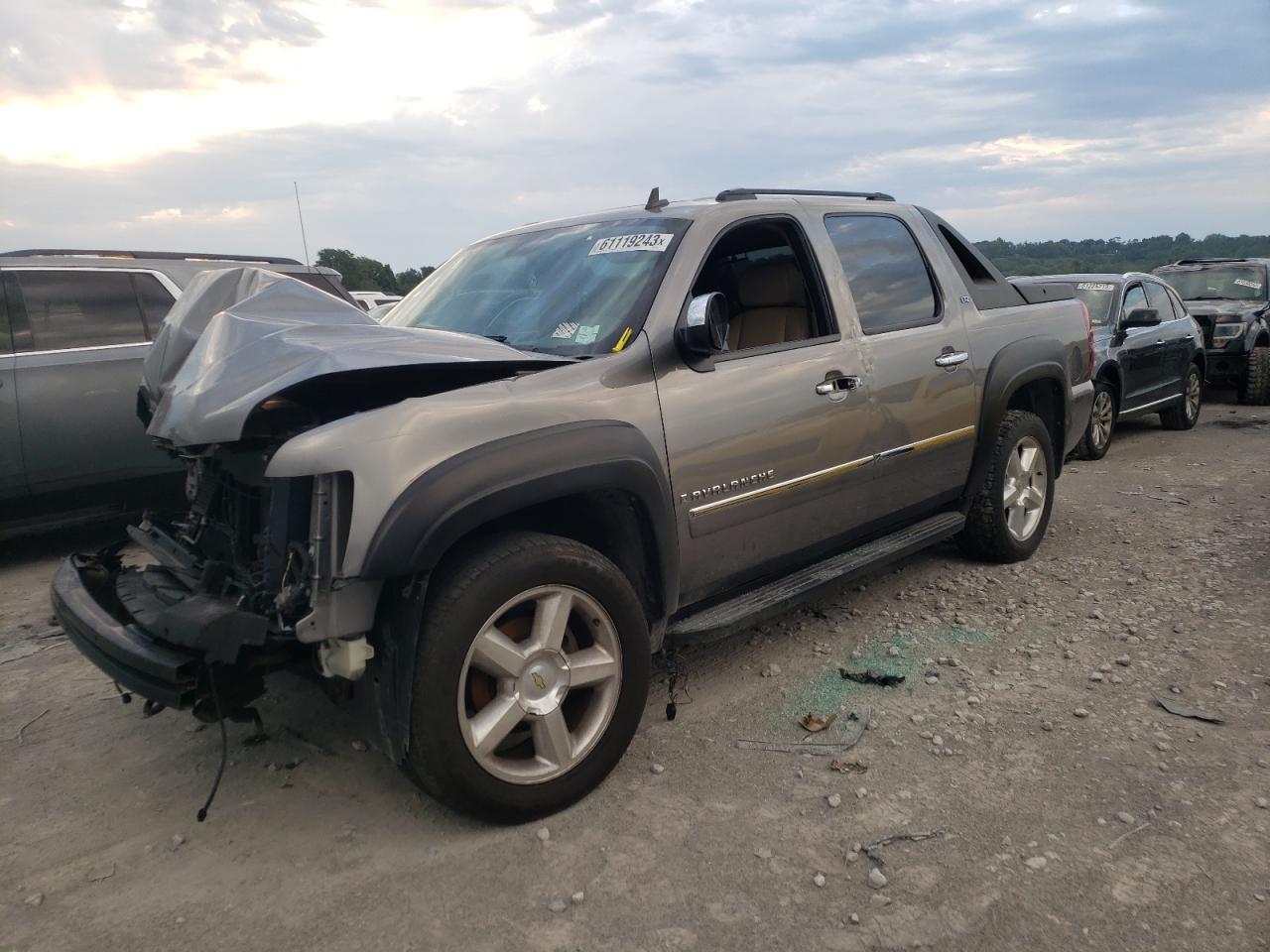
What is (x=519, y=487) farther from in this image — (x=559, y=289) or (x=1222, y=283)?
(x=1222, y=283)

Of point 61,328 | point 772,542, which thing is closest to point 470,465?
point 772,542

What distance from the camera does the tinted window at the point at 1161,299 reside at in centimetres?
984

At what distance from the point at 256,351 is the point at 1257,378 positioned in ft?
42.3

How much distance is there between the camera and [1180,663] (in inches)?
151

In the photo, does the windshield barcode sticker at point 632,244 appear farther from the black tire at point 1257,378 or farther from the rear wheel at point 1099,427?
the black tire at point 1257,378

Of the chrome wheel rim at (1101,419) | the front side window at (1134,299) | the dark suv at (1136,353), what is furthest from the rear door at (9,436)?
the front side window at (1134,299)

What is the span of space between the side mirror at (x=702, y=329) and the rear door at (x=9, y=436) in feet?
14.4

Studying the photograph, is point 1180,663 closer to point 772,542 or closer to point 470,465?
point 772,542

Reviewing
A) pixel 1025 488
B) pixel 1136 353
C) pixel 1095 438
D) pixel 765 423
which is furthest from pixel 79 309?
pixel 1136 353

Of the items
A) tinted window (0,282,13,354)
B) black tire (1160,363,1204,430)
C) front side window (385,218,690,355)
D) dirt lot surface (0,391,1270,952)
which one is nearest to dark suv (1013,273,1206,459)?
black tire (1160,363,1204,430)

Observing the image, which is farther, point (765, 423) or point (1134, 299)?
point (1134, 299)

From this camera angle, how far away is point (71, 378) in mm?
5641

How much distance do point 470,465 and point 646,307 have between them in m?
1.01

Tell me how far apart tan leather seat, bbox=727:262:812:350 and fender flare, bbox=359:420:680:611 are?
1164mm
